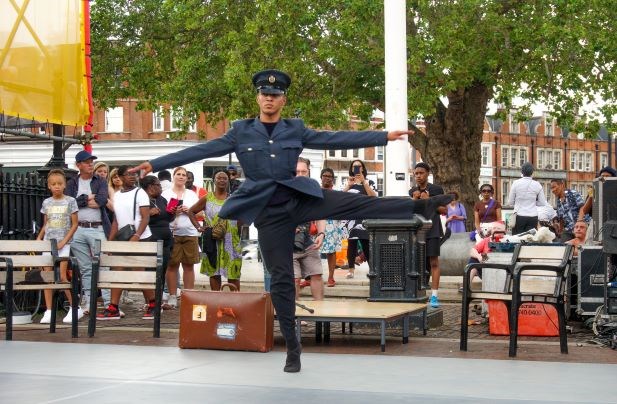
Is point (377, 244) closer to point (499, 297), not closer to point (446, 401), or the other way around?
point (499, 297)

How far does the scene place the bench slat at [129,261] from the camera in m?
12.3

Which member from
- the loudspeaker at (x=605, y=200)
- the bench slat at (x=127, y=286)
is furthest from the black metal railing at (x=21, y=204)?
the loudspeaker at (x=605, y=200)

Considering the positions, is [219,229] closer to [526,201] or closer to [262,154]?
[262,154]

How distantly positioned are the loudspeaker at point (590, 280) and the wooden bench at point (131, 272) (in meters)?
4.71

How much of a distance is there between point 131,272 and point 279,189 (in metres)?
3.87

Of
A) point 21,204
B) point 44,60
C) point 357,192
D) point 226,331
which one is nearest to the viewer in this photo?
point 226,331

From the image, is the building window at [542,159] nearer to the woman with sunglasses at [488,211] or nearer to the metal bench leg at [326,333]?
the woman with sunglasses at [488,211]

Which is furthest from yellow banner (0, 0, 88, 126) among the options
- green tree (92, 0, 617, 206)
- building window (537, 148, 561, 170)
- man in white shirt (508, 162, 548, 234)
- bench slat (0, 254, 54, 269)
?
building window (537, 148, 561, 170)

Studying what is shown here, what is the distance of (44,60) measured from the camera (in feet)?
53.3

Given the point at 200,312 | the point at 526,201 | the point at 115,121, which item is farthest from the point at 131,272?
the point at 115,121

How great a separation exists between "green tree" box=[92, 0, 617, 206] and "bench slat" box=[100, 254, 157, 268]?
1876 centimetres

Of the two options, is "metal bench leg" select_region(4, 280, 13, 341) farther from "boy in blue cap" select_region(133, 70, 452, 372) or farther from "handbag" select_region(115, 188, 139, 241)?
"boy in blue cap" select_region(133, 70, 452, 372)

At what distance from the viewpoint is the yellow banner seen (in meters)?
15.8

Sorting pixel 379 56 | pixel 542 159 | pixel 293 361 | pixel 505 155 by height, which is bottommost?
pixel 293 361
